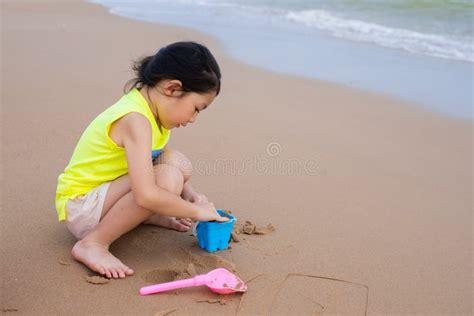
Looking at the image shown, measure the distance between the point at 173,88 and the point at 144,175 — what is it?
335mm

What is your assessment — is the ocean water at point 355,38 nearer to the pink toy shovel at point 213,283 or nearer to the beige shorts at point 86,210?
the pink toy shovel at point 213,283

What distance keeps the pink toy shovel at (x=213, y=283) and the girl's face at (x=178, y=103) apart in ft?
1.87

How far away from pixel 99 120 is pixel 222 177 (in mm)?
932

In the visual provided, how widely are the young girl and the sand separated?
A: 114 mm

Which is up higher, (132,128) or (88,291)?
(132,128)

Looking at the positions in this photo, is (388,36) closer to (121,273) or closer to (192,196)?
(192,196)

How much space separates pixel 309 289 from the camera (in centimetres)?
200

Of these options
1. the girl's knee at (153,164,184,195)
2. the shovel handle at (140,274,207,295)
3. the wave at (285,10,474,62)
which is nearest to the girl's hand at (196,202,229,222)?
the girl's knee at (153,164,184,195)

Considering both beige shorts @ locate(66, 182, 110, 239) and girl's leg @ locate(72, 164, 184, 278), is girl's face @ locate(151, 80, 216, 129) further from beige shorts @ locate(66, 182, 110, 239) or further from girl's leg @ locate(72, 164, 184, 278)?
beige shorts @ locate(66, 182, 110, 239)

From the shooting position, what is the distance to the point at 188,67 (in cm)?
199

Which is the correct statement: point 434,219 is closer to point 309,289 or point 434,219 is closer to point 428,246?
point 428,246

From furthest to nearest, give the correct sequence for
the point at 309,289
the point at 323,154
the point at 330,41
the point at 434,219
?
the point at 330,41
the point at 323,154
the point at 434,219
the point at 309,289

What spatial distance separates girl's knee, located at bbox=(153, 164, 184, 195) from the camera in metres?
2.05

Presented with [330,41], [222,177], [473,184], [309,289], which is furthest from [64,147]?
[330,41]
